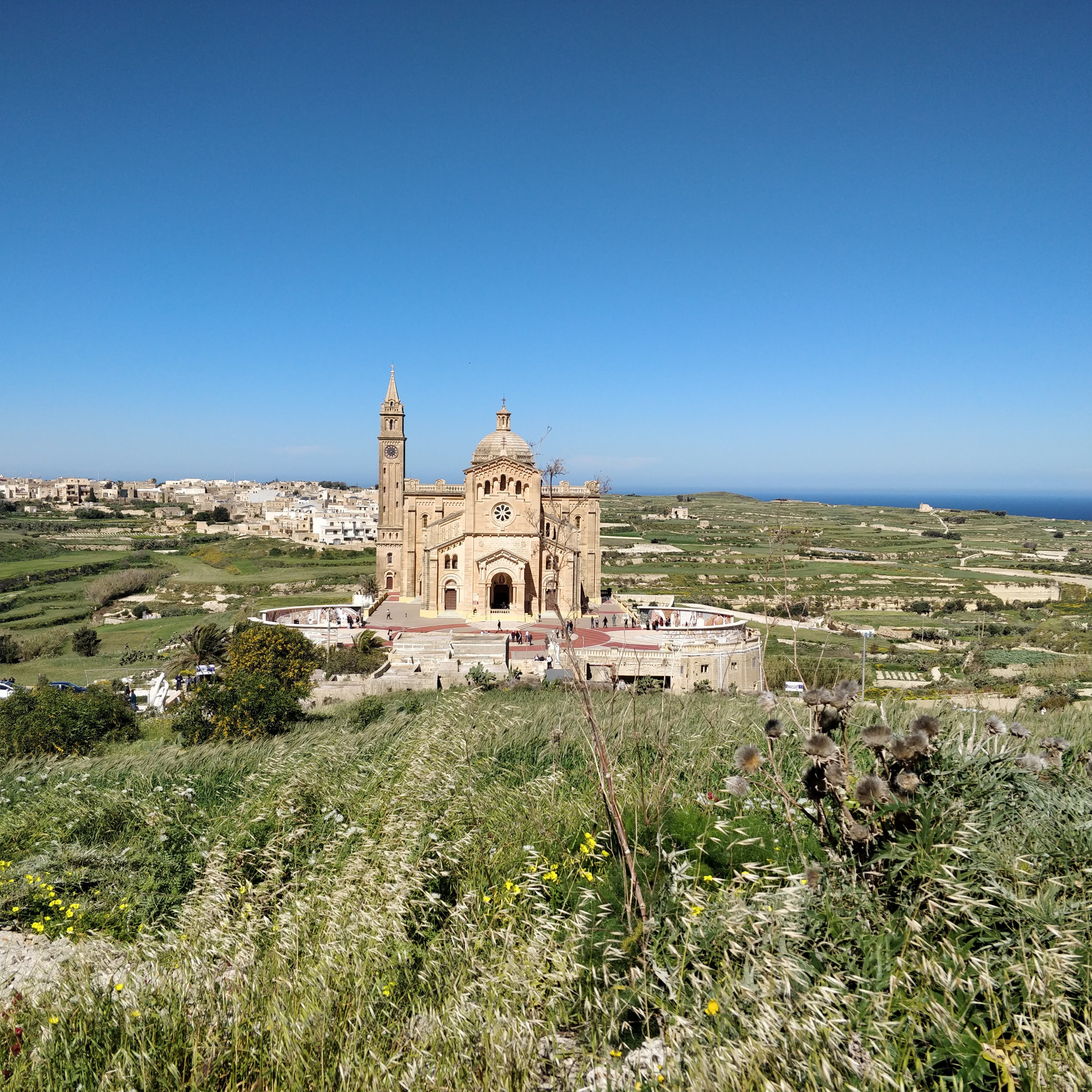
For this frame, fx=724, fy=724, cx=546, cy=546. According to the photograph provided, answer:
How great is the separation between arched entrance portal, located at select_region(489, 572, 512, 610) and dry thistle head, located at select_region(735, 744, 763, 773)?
25.3 meters

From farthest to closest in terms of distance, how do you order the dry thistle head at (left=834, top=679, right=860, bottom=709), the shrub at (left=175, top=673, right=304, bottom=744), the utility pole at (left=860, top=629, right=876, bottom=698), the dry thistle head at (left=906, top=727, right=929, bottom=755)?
1. the shrub at (left=175, top=673, right=304, bottom=744)
2. the utility pole at (left=860, top=629, right=876, bottom=698)
3. the dry thistle head at (left=834, top=679, right=860, bottom=709)
4. the dry thistle head at (left=906, top=727, right=929, bottom=755)

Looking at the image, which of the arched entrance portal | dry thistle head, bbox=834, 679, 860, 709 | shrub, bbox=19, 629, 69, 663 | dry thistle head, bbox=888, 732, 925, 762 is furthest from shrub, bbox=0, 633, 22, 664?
dry thistle head, bbox=888, 732, 925, 762

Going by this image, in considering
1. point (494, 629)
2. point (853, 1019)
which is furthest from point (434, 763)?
point (494, 629)

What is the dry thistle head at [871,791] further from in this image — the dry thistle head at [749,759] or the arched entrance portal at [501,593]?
the arched entrance portal at [501,593]

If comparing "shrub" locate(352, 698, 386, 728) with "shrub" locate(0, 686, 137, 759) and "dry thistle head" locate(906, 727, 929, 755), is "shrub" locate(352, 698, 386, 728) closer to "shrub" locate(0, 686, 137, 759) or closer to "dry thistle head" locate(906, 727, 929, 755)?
"shrub" locate(0, 686, 137, 759)

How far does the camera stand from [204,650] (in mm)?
25062

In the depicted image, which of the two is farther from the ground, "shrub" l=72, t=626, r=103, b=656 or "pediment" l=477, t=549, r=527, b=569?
"pediment" l=477, t=549, r=527, b=569

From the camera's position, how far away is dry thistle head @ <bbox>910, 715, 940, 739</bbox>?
350 cm

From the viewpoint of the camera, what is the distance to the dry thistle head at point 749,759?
3.58 meters

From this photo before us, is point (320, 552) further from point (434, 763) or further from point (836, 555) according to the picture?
point (434, 763)

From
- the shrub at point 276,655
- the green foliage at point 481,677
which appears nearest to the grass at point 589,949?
the green foliage at point 481,677

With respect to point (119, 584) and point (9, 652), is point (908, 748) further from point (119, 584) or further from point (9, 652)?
point (119, 584)

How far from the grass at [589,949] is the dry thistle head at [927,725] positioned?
0.75 feet

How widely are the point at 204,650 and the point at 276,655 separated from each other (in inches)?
232
